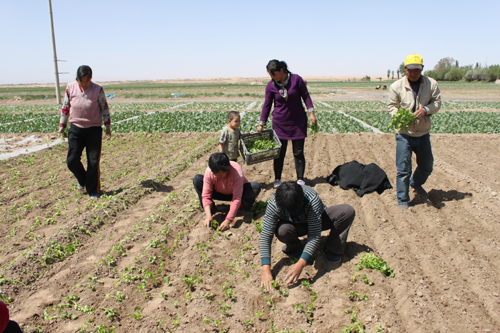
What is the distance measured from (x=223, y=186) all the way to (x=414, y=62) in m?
2.85

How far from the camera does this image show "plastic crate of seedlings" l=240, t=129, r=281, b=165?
5266 millimetres

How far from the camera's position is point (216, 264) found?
3697 mm

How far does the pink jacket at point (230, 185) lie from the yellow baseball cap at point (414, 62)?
2.50 m

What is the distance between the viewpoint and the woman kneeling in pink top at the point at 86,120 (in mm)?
5340

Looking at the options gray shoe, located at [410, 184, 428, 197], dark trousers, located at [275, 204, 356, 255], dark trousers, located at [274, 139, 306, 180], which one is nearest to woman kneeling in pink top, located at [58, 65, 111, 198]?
dark trousers, located at [274, 139, 306, 180]

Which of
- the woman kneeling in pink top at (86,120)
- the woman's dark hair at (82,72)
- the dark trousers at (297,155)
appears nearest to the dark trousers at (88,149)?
the woman kneeling in pink top at (86,120)

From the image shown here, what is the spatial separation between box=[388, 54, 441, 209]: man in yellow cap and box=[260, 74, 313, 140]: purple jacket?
1318 millimetres

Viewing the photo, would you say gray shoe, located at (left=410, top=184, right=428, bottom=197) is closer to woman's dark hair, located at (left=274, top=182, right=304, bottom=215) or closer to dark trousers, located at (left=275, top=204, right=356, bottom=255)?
dark trousers, located at (left=275, top=204, right=356, bottom=255)

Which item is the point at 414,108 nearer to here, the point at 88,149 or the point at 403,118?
the point at 403,118

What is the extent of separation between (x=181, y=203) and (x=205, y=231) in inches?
46.2

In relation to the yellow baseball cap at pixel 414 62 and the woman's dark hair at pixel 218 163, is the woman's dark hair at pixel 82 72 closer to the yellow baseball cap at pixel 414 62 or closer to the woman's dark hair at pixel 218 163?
the woman's dark hair at pixel 218 163

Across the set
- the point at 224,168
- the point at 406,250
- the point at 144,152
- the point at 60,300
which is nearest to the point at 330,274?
the point at 406,250

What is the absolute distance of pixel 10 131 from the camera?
500 inches

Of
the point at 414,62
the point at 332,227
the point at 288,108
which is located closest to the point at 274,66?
the point at 288,108
